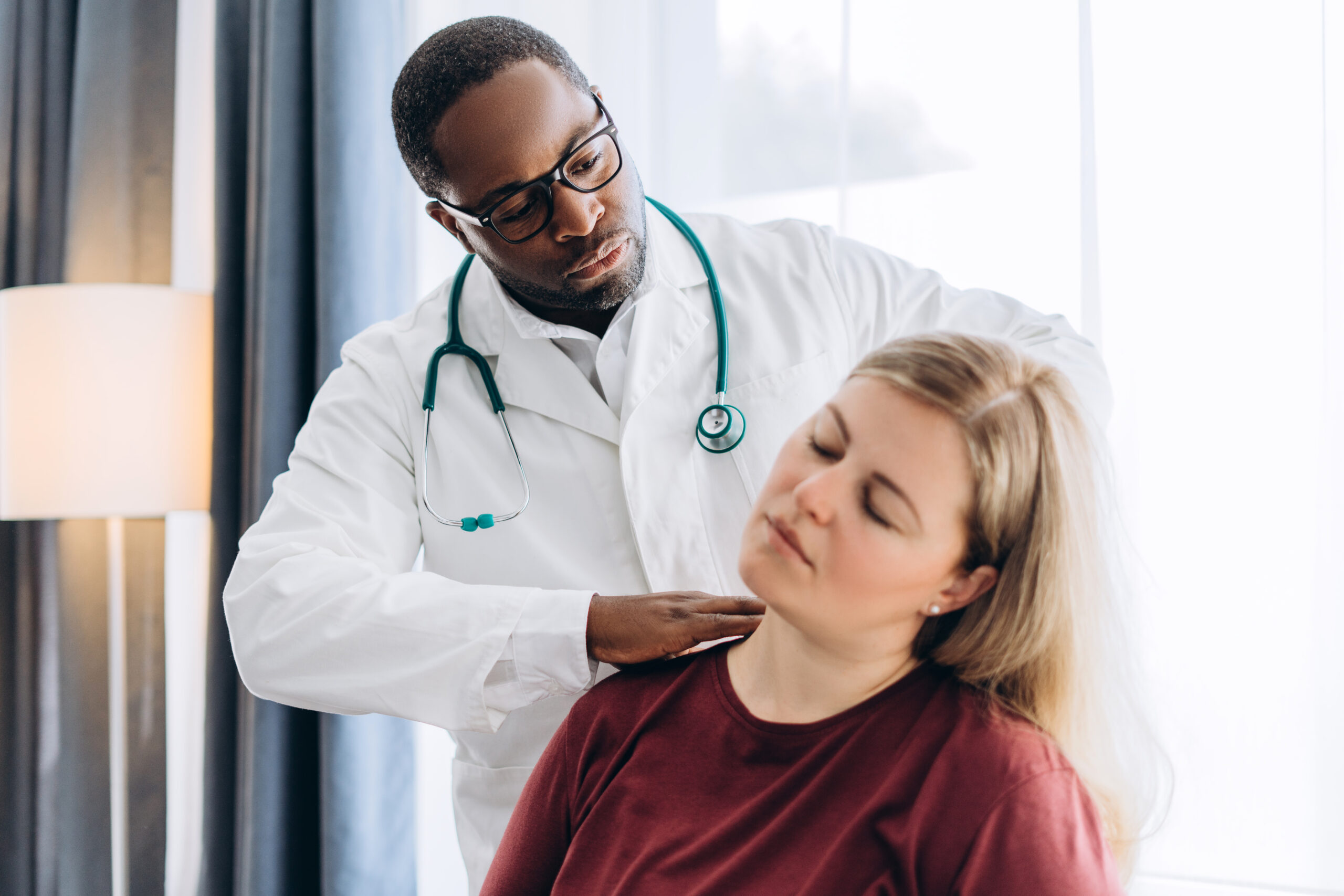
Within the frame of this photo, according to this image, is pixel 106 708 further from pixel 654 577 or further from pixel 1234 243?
pixel 1234 243

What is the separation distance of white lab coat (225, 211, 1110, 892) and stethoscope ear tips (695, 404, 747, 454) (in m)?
0.02

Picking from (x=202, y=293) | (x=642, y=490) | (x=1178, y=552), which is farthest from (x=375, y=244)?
(x=1178, y=552)

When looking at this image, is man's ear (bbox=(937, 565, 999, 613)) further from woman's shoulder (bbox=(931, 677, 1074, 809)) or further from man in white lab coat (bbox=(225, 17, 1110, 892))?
man in white lab coat (bbox=(225, 17, 1110, 892))

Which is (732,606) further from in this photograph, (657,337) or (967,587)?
(657,337)

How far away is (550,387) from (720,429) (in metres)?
0.26

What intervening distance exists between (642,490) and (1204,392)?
34.1 inches

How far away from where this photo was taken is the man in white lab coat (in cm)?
110

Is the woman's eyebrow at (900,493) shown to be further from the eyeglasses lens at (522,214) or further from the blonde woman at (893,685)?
the eyeglasses lens at (522,214)

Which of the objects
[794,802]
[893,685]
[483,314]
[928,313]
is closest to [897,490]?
[893,685]

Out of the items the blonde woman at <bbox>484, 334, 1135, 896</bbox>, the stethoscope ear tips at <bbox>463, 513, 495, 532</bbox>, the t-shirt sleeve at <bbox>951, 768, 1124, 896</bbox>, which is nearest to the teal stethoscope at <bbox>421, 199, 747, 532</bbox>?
the stethoscope ear tips at <bbox>463, 513, 495, 532</bbox>

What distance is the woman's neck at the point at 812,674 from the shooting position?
3.21ft

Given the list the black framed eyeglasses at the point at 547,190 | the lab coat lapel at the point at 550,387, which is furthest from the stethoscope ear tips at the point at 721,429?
the black framed eyeglasses at the point at 547,190

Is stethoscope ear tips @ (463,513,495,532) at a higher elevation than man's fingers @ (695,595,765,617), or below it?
higher

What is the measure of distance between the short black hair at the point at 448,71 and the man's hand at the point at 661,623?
626 millimetres
